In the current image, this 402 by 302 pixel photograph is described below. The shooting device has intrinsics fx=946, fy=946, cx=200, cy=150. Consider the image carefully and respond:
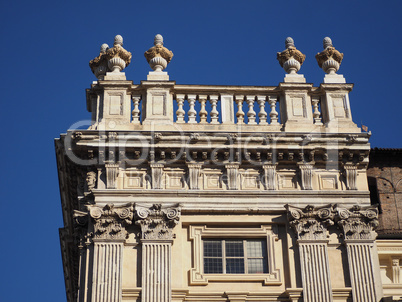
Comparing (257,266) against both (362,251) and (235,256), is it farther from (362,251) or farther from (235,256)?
(362,251)

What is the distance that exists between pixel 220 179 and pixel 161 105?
9.12 feet

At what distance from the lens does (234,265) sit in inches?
959

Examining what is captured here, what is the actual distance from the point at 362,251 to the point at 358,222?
809 mm

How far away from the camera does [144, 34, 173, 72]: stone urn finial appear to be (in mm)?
27031

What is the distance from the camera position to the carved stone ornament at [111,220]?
24.0 meters

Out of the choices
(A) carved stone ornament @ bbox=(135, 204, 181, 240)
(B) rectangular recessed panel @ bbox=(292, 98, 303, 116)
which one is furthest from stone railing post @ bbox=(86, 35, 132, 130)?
(B) rectangular recessed panel @ bbox=(292, 98, 303, 116)

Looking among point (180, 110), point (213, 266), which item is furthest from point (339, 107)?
point (213, 266)

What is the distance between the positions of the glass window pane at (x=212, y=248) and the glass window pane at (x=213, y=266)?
6.0 inches

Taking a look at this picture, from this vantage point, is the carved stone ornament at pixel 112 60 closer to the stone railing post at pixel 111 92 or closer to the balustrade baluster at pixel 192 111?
the stone railing post at pixel 111 92

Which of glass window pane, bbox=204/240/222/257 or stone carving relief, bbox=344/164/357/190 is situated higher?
stone carving relief, bbox=344/164/357/190

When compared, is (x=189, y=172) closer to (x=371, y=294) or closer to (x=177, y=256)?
(x=177, y=256)

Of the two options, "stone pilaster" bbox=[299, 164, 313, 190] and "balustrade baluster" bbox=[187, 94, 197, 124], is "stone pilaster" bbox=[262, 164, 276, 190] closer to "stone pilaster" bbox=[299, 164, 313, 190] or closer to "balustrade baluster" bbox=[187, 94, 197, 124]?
"stone pilaster" bbox=[299, 164, 313, 190]

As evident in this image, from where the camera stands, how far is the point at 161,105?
86.1ft

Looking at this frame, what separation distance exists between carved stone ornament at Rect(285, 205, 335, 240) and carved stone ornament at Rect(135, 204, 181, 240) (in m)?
3.00
